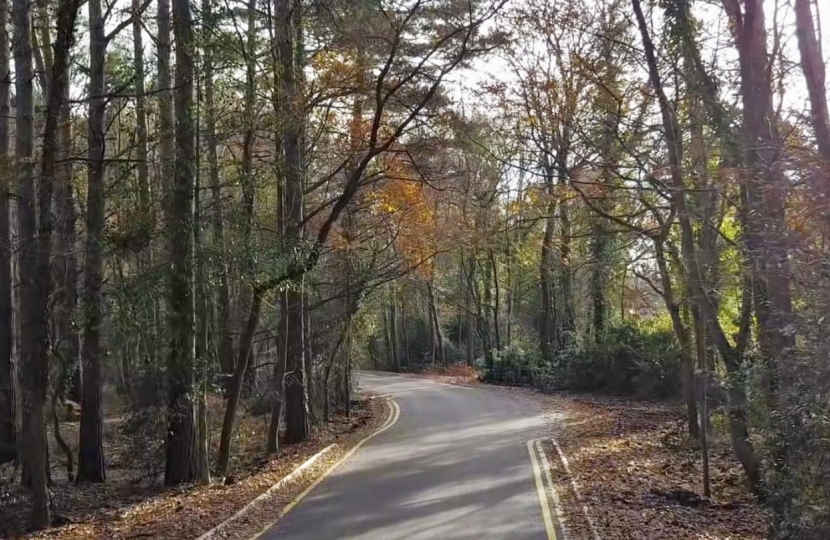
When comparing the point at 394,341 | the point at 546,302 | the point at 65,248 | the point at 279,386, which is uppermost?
the point at 65,248

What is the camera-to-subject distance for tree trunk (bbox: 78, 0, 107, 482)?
1230 centimetres

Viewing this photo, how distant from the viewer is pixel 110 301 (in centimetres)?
1205

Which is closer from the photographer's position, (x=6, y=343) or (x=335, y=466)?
(x=335, y=466)

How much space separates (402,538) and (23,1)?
30.6 feet

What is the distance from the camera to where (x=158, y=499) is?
40.5ft

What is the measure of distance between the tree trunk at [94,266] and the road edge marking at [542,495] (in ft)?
24.4

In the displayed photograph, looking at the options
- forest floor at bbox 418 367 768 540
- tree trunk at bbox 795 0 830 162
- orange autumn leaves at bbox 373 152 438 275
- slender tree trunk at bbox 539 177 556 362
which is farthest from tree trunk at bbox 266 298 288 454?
slender tree trunk at bbox 539 177 556 362

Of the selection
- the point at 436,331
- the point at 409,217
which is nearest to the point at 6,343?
the point at 409,217

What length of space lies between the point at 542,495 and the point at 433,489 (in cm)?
176

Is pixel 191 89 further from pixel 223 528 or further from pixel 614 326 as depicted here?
pixel 614 326

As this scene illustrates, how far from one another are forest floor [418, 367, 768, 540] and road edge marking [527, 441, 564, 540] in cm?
23

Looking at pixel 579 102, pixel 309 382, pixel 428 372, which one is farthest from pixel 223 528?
pixel 428 372

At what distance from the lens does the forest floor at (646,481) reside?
9844 millimetres

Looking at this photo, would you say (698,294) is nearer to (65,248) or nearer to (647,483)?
(647,483)
